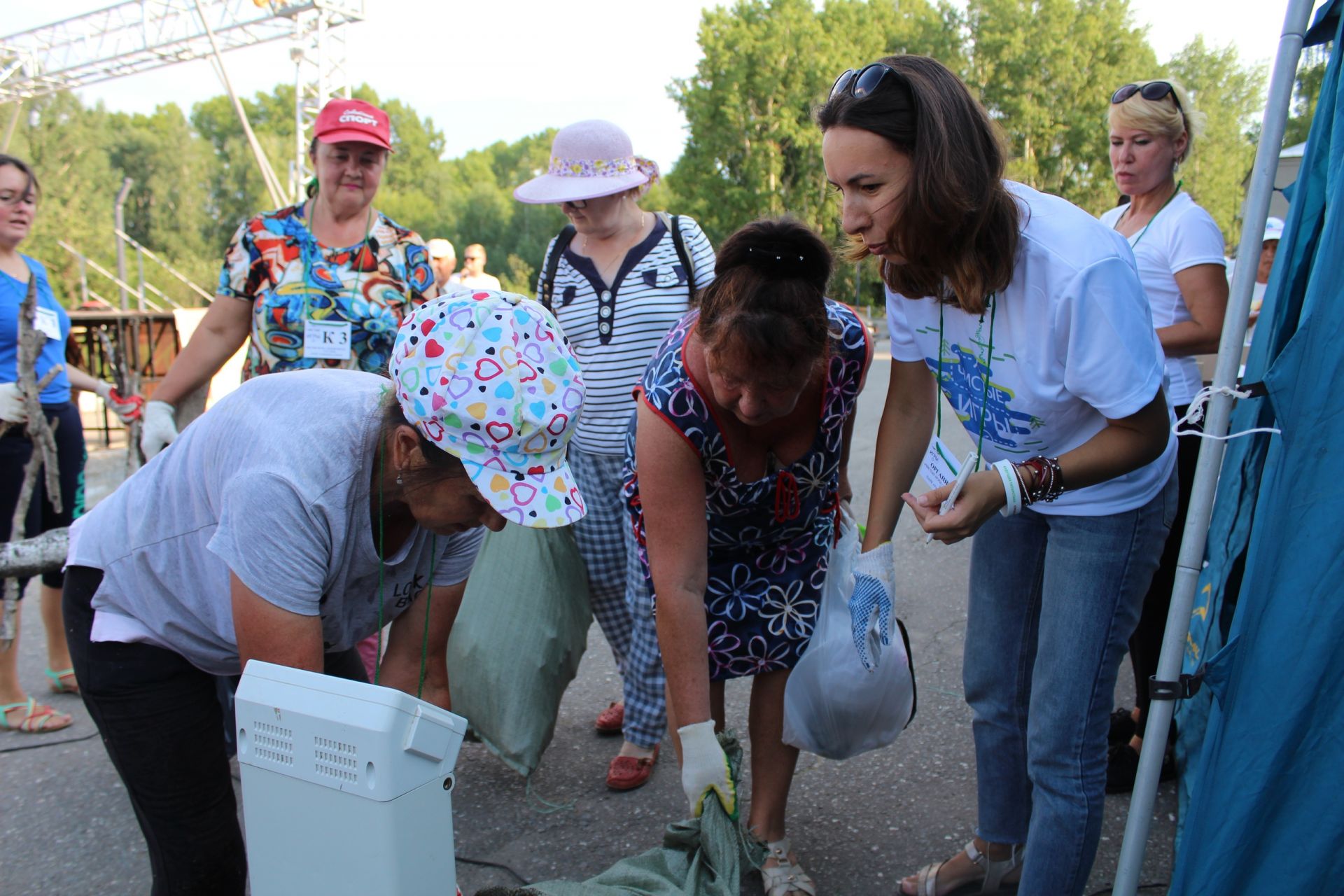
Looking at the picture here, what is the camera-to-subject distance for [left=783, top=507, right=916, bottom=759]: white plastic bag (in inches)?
76.8

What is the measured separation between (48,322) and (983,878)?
10.9 feet

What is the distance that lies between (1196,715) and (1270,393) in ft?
2.26

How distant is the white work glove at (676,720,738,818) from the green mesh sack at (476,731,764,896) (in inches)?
0.9

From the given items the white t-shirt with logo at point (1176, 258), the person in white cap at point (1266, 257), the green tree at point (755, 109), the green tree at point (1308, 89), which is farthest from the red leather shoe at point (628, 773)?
the green tree at point (755, 109)

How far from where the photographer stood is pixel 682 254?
2.83 metres

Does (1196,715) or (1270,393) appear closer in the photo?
(1270,393)

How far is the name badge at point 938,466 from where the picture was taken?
185 centimetres

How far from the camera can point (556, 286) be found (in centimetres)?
288

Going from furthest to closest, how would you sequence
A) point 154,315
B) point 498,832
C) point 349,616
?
point 154,315
point 498,832
point 349,616

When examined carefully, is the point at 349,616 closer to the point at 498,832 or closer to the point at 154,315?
the point at 498,832

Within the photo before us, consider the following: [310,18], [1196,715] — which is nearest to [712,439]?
[1196,715]

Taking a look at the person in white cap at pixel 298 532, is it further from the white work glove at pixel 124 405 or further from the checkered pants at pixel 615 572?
the white work glove at pixel 124 405

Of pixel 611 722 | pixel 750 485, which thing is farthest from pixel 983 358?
pixel 611 722

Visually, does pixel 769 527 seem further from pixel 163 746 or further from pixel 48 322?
pixel 48 322
